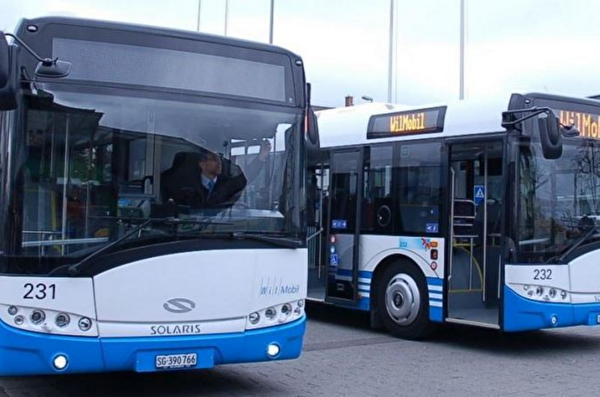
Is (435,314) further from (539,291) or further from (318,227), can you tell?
(318,227)

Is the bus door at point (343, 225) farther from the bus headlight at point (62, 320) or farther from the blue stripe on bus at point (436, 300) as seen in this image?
the bus headlight at point (62, 320)

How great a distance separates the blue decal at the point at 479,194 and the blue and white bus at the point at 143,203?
420 centimetres

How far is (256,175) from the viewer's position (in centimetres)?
732

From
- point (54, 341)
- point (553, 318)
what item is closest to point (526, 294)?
point (553, 318)

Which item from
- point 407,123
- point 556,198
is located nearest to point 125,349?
point 556,198

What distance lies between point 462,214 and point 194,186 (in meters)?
5.05

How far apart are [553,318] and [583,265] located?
0.80 meters

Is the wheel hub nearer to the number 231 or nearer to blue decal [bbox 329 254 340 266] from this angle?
blue decal [bbox 329 254 340 266]

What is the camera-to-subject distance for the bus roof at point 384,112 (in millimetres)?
10109

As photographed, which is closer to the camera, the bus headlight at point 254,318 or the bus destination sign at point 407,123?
the bus headlight at point 254,318

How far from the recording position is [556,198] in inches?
394

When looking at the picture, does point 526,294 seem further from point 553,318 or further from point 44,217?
point 44,217

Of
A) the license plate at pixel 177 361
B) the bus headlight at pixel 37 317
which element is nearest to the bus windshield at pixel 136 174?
the bus headlight at pixel 37 317

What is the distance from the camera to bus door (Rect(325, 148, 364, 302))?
38.9 ft
